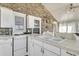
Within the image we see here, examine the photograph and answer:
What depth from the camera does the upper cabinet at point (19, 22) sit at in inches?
56.6

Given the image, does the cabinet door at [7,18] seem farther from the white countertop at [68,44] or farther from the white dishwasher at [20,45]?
the white countertop at [68,44]

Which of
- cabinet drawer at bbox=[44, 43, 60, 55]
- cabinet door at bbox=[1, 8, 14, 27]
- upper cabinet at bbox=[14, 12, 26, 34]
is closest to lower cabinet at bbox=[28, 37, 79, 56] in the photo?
cabinet drawer at bbox=[44, 43, 60, 55]

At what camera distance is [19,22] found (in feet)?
4.74

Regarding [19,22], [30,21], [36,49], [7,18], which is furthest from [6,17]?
[36,49]

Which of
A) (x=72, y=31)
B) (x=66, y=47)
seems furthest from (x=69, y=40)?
(x=66, y=47)

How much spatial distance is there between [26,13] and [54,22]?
1.30 ft

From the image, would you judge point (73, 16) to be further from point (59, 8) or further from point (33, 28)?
point (33, 28)

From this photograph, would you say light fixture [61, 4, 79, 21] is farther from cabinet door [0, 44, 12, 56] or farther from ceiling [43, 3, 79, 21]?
cabinet door [0, 44, 12, 56]

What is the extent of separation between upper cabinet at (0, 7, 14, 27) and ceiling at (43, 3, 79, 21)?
0.49 meters

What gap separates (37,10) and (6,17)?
431 mm

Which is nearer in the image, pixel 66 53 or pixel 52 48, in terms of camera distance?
pixel 66 53

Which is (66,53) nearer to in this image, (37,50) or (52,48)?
(52,48)

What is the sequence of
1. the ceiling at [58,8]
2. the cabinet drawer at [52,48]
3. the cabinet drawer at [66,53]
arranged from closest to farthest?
1. the cabinet drawer at [66,53]
2. the cabinet drawer at [52,48]
3. the ceiling at [58,8]

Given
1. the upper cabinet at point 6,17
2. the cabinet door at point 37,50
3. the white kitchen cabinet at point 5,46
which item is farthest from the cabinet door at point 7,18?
the cabinet door at point 37,50
